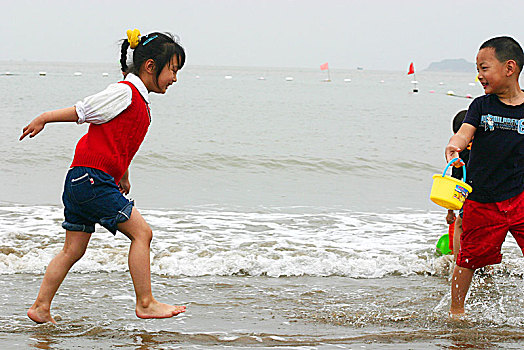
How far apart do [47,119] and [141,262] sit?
900 mm

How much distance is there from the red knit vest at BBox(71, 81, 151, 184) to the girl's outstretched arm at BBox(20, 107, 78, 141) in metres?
0.16

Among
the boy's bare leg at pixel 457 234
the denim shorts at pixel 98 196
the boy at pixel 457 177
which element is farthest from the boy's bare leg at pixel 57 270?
the boy's bare leg at pixel 457 234

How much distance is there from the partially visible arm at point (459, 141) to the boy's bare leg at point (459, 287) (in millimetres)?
701

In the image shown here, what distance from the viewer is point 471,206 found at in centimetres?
363

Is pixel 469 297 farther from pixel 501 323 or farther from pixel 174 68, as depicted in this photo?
pixel 174 68

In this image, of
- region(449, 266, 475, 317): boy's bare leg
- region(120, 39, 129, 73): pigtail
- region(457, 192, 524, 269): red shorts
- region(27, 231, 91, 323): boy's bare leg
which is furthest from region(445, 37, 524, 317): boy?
region(27, 231, 91, 323): boy's bare leg

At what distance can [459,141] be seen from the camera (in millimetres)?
3365

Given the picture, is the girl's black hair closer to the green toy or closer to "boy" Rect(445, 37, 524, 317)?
"boy" Rect(445, 37, 524, 317)

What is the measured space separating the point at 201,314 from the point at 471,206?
1793mm

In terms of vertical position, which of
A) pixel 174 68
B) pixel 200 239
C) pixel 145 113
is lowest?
pixel 200 239

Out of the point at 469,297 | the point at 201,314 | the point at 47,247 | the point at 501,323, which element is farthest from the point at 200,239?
the point at 501,323

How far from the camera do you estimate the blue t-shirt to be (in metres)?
3.46

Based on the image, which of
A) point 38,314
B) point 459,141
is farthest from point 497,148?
point 38,314

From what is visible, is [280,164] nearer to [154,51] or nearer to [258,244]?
[258,244]
